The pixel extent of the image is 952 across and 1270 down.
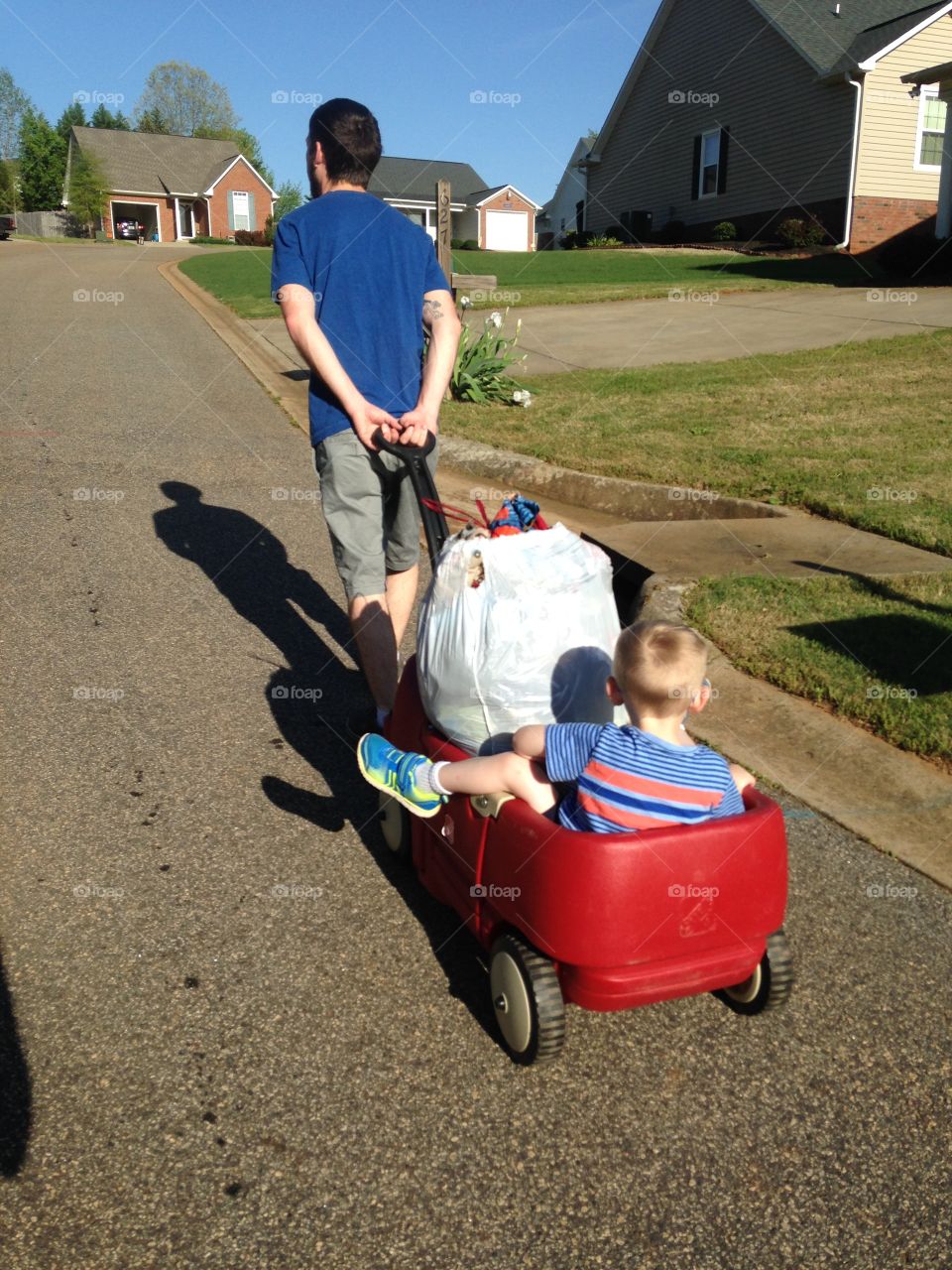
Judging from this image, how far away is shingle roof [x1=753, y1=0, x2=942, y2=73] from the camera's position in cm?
2378

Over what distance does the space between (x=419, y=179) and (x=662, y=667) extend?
5491 centimetres

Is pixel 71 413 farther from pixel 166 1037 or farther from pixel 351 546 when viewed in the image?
pixel 166 1037

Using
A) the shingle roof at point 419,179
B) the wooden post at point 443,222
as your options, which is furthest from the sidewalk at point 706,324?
the shingle roof at point 419,179

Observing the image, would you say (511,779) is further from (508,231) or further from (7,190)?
(7,190)

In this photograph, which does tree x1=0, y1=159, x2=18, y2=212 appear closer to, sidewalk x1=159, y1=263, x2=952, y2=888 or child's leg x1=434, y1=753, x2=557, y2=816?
sidewalk x1=159, y1=263, x2=952, y2=888

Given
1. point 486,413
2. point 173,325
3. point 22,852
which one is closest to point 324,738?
point 22,852

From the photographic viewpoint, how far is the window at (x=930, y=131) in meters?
23.9

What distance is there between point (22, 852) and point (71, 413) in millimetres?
7477

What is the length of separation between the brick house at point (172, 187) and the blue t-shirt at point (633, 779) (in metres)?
63.3

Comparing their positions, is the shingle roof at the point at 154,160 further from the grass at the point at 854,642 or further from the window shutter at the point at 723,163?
the grass at the point at 854,642

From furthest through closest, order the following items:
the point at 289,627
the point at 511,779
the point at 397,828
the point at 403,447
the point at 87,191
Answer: the point at 87,191
the point at 289,627
the point at 403,447
the point at 397,828
the point at 511,779

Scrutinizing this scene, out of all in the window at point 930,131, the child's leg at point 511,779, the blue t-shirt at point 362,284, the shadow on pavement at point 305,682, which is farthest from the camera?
the window at point 930,131

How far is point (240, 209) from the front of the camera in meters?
60.3

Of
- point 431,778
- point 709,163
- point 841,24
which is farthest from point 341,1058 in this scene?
point 709,163
